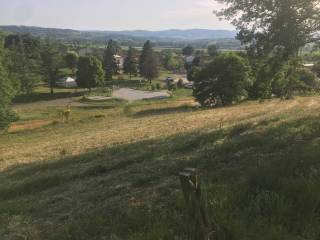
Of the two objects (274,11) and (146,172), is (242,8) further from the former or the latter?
(146,172)

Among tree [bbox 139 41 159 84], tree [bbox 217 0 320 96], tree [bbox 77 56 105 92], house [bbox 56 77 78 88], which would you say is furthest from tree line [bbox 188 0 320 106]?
tree [bbox 139 41 159 84]

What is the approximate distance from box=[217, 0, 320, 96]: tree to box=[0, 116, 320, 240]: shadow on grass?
14.7 ft

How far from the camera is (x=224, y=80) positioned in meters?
59.4

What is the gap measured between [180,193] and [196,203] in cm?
239

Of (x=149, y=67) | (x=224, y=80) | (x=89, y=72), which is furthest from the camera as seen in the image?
(x=149, y=67)

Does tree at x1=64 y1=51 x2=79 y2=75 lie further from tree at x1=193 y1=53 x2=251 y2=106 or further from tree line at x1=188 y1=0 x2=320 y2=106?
tree line at x1=188 y1=0 x2=320 y2=106

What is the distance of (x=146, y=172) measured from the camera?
1064cm

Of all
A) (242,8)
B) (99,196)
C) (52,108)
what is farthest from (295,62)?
(52,108)

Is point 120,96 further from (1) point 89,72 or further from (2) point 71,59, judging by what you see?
(2) point 71,59

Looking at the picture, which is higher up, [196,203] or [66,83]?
[196,203]

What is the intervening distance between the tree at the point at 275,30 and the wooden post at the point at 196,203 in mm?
Result: 12792

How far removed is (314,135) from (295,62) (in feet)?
29.7

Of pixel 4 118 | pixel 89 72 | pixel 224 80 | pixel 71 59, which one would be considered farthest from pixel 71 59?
pixel 4 118

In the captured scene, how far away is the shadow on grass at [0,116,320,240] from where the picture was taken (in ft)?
20.5
